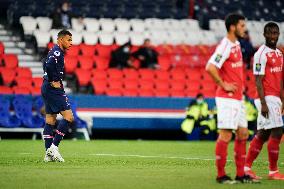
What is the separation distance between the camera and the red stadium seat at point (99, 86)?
77.5ft

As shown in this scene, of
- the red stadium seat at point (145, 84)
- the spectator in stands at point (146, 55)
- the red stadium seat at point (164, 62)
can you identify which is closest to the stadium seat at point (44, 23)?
the spectator in stands at point (146, 55)

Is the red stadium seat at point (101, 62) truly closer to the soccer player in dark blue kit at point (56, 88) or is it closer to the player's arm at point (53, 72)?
the soccer player in dark blue kit at point (56, 88)

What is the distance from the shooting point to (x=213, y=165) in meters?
13.3

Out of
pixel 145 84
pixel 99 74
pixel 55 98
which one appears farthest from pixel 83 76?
pixel 55 98

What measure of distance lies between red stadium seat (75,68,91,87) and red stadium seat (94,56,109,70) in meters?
0.73

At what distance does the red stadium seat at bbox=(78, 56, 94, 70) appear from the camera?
24.4m

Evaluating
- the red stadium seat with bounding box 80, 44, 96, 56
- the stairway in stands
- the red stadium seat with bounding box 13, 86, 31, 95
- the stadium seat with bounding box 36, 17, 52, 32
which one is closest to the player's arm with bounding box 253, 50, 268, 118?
A: the red stadium seat with bounding box 13, 86, 31, 95

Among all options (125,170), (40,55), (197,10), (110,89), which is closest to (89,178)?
(125,170)

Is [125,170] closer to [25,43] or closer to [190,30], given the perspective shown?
[25,43]

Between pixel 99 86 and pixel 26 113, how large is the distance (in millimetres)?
2650

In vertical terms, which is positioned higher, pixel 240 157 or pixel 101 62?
pixel 101 62

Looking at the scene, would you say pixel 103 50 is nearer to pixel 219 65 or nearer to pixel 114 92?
pixel 114 92

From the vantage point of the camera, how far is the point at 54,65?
13.7 metres

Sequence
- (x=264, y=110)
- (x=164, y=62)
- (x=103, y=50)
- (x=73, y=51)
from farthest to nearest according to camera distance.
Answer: (x=164, y=62)
(x=103, y=50)
(x=73, y=51)
(x=264, y=110)
